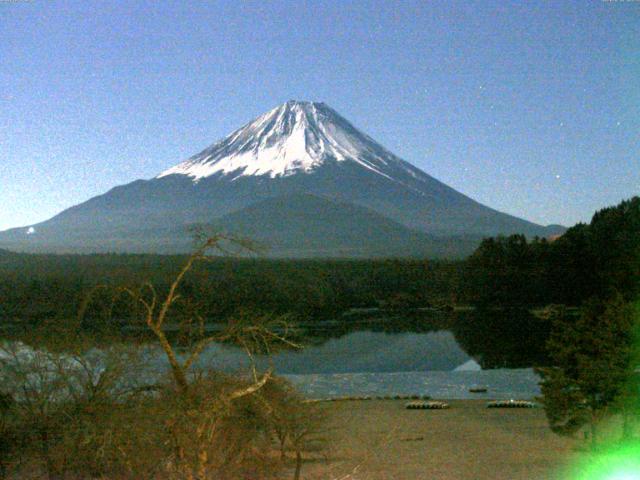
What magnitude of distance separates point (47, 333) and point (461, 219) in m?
110

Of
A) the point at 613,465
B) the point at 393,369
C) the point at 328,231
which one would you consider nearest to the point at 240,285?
the point at 393,369

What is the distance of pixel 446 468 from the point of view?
36.0 feet

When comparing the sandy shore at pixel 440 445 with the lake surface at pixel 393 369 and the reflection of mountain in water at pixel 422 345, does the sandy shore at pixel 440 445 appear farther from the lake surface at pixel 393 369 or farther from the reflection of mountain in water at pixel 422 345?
the reflection of mountain in water at pixel 422 345

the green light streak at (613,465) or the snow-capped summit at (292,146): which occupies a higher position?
the snow-capped summit at (292,146)

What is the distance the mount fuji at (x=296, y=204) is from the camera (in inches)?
3770

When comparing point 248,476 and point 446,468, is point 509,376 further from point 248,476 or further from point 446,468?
point 248,476

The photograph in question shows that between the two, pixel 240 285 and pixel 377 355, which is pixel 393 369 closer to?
pixel 377 355

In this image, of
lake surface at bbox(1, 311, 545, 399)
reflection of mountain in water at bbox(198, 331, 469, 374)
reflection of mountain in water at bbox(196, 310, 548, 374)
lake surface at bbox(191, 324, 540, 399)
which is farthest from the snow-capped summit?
lake surface at bbox(191, 324, 540, 399)

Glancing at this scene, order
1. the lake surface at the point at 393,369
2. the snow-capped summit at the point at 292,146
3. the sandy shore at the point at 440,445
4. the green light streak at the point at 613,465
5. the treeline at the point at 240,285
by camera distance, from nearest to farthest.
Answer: the green light streak at the point at 613,465 < the sandy shore at the point at 440,445 < the lake surface at the point at 393,369 < the treeline at the point at 240,285 < the snow-capped summit at the point at 292,146

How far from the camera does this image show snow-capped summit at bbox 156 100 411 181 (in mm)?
129000

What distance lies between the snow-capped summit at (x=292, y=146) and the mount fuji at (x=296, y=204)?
0.54 feet

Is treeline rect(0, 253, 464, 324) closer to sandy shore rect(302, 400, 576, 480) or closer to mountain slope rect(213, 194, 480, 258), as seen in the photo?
sandy shore rect(302, 400, 576, 480)

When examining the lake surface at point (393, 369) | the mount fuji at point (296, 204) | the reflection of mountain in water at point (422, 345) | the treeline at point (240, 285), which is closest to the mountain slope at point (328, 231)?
the mount fuji at point (296, 204)

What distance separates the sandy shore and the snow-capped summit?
A: 365ft
